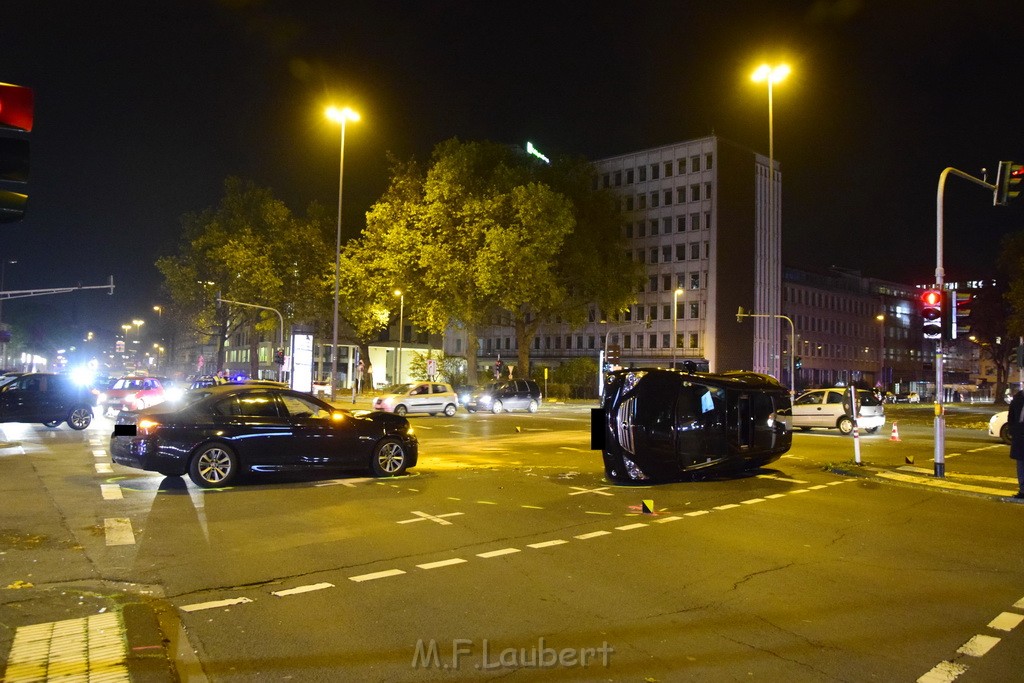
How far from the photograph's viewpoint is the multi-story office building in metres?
74.8

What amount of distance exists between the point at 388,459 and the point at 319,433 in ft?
4.73

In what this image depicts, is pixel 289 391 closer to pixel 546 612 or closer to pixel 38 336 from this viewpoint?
pixel 546 612

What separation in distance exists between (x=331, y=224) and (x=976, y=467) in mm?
48295

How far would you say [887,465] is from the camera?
17.3 metres

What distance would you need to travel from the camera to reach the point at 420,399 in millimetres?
36188

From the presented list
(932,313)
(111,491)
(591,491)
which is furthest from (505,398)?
(111,491)

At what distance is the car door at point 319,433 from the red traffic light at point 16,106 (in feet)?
24.9

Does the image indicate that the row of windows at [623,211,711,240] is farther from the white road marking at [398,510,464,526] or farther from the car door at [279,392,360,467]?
the white road marking at [398,510,464,526]

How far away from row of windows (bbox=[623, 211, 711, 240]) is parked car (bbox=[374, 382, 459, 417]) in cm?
4211

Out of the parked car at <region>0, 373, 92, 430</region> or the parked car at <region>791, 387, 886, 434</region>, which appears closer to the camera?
the parked car at <region>0, 373, 92, 430</region>

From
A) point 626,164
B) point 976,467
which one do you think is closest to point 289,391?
point 976,467

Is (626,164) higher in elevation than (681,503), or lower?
higher

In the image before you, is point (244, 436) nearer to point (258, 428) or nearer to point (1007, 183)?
point (258, 428)

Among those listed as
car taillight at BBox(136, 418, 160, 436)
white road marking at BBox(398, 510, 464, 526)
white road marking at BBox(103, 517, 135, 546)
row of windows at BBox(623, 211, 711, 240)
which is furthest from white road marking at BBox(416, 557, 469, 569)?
row of windows at BBox(623, 211, 711, 240)
